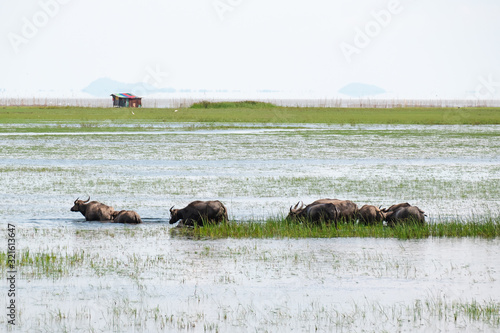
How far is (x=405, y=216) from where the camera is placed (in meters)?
18.0

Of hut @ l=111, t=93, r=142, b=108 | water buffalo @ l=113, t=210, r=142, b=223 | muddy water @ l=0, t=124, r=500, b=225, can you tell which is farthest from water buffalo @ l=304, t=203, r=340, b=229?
hut @ l=111, t=93, r=142, b=108

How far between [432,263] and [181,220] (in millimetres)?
6780

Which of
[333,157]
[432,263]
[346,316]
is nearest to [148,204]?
[432,263]

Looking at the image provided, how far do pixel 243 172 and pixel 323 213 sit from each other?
15.1 metres

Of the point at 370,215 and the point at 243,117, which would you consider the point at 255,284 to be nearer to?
the point at 370,215

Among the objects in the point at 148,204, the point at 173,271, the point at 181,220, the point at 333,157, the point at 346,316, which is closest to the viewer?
the point at 346,316

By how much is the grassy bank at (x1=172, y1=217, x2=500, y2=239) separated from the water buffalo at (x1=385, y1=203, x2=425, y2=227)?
0.25 meters

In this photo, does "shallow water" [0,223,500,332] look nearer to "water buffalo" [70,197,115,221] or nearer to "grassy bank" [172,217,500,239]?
"grassy bank" [172,217,500,239]

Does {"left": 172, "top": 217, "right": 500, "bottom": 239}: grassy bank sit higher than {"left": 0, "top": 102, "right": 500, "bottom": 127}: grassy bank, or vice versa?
{"left": 0, "top": 102, "right": 500, "bottom": 127}: grassy bank

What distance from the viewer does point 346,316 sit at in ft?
36.2

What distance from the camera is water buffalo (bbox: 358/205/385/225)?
1819 centimetres

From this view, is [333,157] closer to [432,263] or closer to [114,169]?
[114,169]

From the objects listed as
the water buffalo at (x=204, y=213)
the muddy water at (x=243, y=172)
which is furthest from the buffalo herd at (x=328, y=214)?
the muddy water at (x=243, y=172)

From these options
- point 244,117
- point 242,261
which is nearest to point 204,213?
point 242,261
